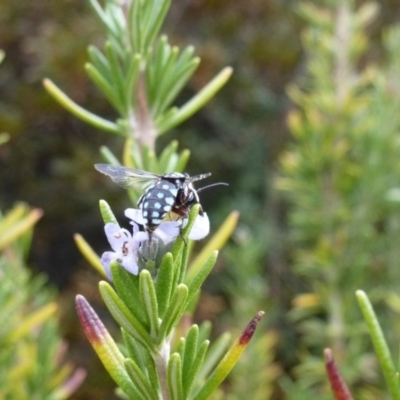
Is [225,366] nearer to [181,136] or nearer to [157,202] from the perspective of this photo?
[157,202]

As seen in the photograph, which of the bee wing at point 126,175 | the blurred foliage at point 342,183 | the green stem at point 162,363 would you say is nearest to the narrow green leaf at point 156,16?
the bee wing at point 126,175

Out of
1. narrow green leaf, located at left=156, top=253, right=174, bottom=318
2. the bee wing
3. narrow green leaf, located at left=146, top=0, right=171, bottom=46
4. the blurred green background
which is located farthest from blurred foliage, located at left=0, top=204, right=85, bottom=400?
the blurred green background

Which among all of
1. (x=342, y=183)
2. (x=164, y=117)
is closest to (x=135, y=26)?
(x=164, y=117)

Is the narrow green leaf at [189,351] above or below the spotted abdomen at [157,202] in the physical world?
below

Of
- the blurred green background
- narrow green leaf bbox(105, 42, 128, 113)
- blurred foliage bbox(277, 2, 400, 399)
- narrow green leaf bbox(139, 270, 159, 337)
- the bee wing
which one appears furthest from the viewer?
the blurred green background

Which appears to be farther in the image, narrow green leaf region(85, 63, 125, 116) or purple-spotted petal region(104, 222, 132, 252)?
narrow green leaf region(85, 63, 125, 116)

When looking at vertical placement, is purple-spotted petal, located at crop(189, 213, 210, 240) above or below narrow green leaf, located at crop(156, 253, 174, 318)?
below

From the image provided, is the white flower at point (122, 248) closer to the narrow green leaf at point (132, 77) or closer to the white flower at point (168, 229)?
the white flower at point (168, 229)

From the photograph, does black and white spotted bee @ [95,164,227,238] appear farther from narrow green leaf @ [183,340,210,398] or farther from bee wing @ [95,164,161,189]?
narrow green leaf @ [183,340,210,398]
